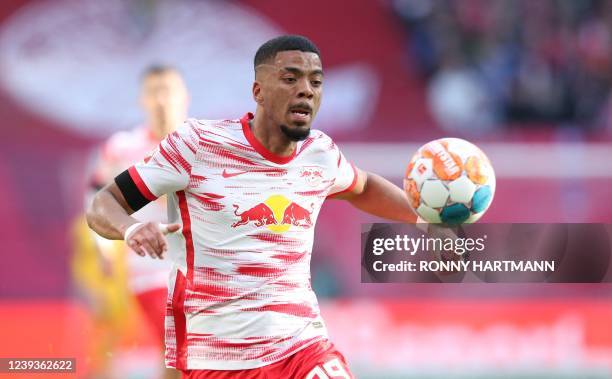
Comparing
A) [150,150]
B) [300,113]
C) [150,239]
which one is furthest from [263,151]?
[150,150]

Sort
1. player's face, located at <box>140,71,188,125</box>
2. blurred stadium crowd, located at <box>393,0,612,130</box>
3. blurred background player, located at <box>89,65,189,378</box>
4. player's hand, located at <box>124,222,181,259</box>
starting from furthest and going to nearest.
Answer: blurred stadium crowd, located at <box>393,0,612,130</box> < player's face, located at <box>140,71,188,125</box> < blurred background player, located at <box>89,65,189,378</box> < player's hand, located at <box>124,222,181,259</box>

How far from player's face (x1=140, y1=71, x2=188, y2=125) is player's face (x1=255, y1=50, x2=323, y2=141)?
9.44ft

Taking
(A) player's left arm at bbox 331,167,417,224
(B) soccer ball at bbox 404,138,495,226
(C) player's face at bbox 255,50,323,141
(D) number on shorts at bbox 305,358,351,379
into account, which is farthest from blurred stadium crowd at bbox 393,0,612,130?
(D) number on shorts at bbox 305,358,351,379

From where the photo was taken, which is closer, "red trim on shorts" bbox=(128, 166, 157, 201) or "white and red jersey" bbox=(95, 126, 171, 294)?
"red trim on shorts" bbox=(128, 166, 157, 201)

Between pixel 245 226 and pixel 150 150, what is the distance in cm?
263

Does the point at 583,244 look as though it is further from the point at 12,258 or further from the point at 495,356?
the point at 12,258

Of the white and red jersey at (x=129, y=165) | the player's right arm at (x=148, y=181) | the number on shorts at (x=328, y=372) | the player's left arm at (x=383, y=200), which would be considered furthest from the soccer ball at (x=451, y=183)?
the white and red jersey at (x=129, y=165)

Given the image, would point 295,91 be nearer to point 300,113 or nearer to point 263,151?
point 300,113

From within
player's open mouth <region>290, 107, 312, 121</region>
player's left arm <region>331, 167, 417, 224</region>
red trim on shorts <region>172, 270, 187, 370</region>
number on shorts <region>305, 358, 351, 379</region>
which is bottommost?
number on shorts <region>305, 358, 351, 379</region>

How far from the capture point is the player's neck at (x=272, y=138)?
15.1ft

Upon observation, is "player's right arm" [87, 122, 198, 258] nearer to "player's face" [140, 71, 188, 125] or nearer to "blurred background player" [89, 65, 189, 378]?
"blurred background player" [89, 65, 189, 378]

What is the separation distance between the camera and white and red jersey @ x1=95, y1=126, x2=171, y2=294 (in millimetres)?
6985

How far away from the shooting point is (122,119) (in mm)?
13102

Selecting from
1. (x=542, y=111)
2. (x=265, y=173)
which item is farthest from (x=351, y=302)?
(x=265, y=173)
